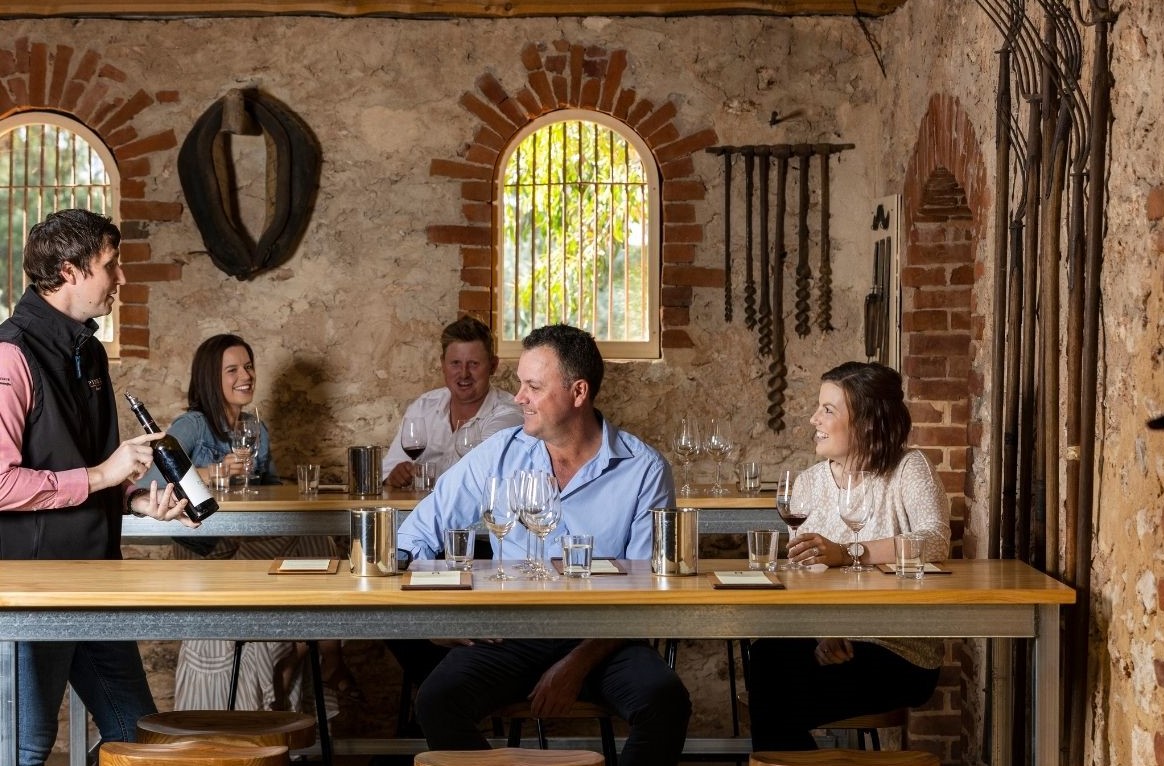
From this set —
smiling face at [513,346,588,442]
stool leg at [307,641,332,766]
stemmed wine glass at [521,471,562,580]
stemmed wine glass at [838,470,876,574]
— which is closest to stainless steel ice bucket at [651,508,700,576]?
stemmed wine glass at [521,471,562,580]

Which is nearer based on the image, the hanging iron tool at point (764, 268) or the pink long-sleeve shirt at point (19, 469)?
the pink long-sleeve shirt at point (19, 469)

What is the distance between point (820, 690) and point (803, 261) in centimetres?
260

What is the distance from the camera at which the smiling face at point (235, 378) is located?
5.08 metres

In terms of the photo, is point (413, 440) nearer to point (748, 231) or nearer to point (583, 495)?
point (583, 495)

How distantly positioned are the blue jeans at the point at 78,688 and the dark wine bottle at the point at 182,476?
40 cm

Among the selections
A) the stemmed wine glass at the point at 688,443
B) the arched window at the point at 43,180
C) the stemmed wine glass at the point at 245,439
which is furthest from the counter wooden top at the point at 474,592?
the arched window at the point at 43,180

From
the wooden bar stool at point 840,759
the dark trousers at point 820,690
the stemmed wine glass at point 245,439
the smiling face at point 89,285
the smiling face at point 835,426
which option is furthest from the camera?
the stemmed wine glass at point 245,439

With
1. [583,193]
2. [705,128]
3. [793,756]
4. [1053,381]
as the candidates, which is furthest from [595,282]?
[793,756]

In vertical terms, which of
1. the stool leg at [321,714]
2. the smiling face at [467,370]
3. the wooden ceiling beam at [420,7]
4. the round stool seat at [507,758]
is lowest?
the stool leg at [321,714]

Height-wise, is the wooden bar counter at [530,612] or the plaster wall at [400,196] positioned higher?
the plaster wall at [400,196]

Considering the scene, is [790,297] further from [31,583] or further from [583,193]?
[31,583]

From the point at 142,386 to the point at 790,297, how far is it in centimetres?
269

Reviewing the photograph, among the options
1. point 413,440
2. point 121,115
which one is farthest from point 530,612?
point 121,115

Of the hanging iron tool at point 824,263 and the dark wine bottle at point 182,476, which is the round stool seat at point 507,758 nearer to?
the dark wine bottle at point 182,476
